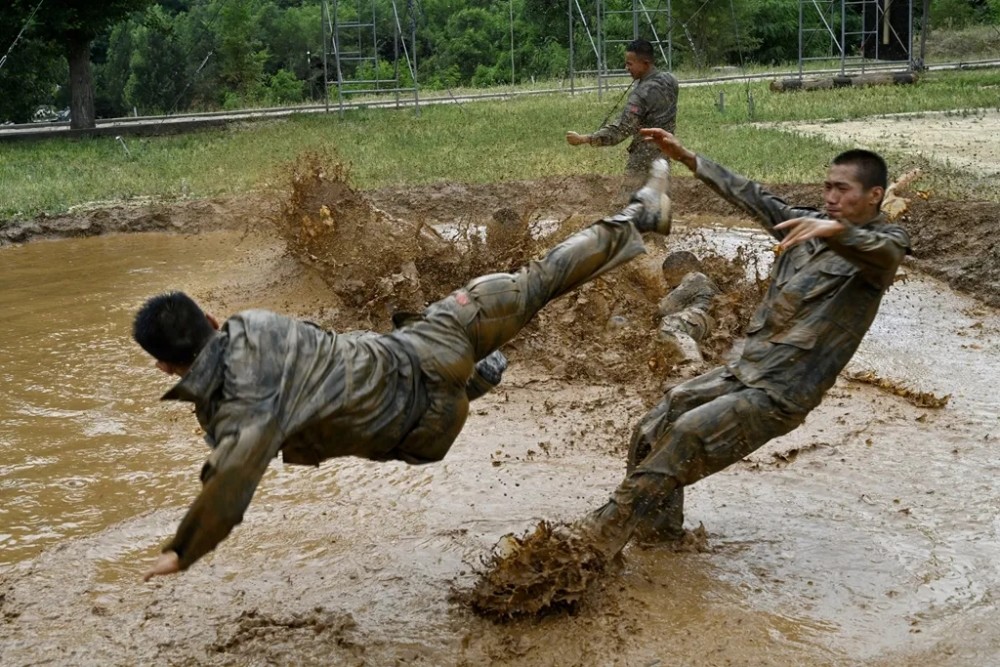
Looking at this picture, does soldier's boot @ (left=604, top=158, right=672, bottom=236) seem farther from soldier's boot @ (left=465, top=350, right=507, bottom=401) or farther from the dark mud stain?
the dark mud stain

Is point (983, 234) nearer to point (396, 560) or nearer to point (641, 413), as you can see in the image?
point (641, 413)

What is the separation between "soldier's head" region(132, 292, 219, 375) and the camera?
12.1 feet

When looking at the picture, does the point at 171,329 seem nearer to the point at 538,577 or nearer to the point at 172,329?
the point at 172,329

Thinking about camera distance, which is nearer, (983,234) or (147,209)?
(983,234)

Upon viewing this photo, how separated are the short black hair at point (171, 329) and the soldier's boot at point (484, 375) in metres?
1.21

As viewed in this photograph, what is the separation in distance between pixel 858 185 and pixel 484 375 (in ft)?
5.39

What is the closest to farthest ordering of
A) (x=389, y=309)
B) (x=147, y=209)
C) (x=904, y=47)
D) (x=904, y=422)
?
(x=904, y=422) < (x=389, y=309) < (x=147, y=209) < (x=904, y=47)

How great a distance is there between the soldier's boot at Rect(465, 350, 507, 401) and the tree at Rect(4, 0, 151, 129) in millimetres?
20863

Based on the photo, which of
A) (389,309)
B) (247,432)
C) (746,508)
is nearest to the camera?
(247,432)

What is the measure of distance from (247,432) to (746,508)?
2.86 m

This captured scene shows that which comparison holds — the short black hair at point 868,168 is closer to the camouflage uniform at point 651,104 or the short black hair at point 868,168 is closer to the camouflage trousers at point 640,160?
the camouflage uniform at point 651,104

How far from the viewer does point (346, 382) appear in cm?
405

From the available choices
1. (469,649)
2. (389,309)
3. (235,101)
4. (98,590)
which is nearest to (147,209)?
(389,309)

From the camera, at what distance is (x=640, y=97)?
389 inches
